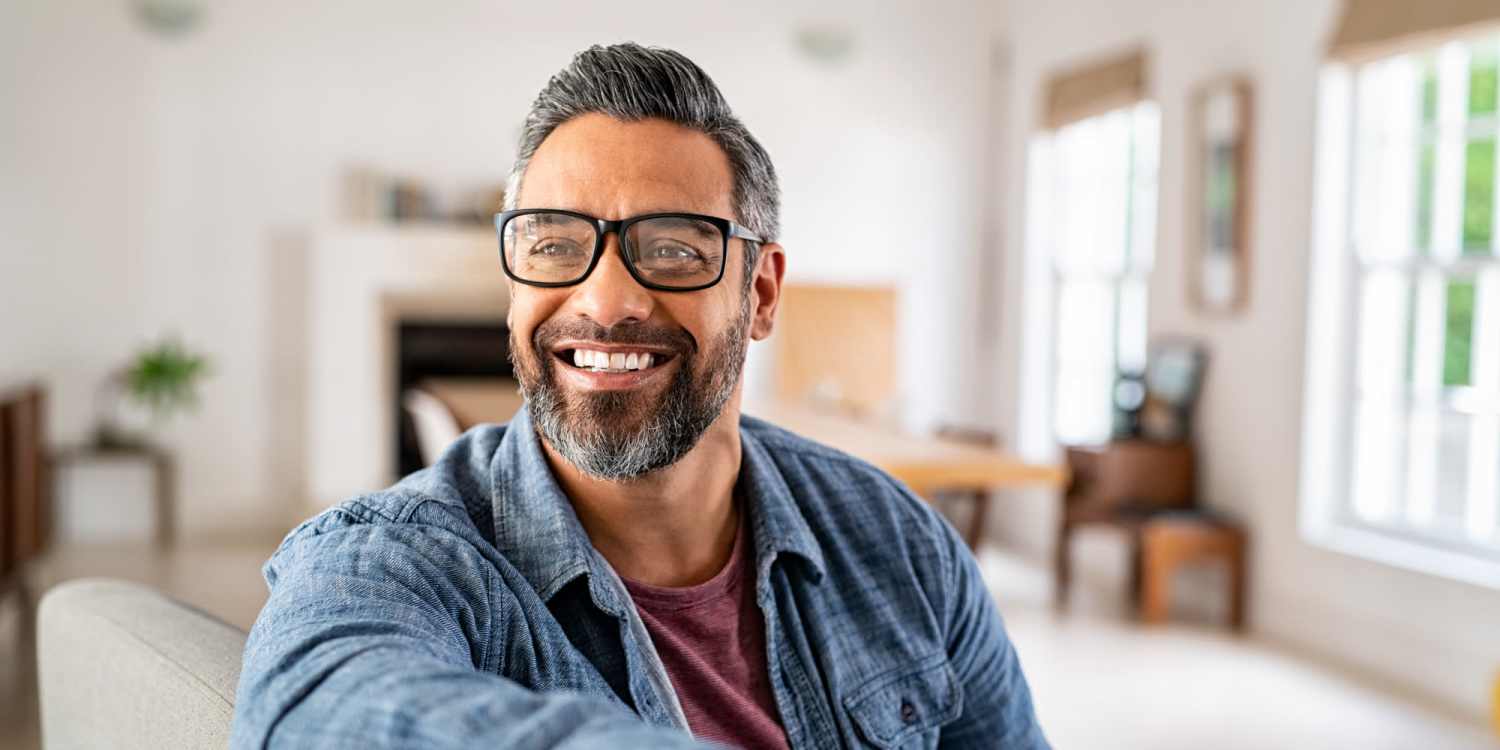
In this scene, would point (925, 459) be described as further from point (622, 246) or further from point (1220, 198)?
point (622, 246)

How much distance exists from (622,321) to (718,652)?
342 mm

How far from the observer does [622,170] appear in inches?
47.9

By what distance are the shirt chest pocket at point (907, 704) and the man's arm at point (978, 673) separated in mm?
40

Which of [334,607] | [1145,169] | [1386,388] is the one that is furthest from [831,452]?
[1145,169]

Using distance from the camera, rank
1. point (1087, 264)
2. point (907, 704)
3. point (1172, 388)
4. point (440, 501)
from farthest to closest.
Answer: point (1087, 264) < point (1172, 388) < point (907, 704) < point (440, 501)

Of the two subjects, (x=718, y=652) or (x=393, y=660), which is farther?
(x=718, y=652)

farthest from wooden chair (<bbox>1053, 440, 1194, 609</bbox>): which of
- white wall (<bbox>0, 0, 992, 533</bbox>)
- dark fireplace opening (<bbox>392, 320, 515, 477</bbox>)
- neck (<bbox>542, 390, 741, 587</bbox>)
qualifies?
neck (<bbox>542, 390, 741, 587</bbox>)

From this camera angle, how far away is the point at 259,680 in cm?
84

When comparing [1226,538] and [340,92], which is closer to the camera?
[1226,538]

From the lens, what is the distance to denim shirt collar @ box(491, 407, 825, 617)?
47.1 inches

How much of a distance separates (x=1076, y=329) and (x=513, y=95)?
131 inches

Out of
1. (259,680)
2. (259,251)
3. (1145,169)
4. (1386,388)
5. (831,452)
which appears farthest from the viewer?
(259,251)

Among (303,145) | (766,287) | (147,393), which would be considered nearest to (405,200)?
(303,145)

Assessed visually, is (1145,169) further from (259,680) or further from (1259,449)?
(259,680)
